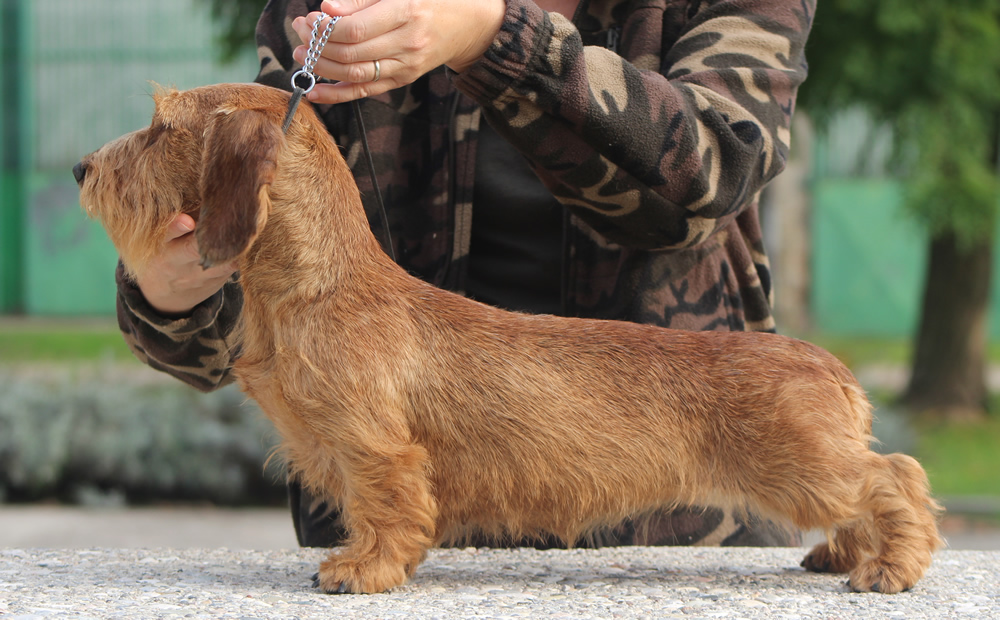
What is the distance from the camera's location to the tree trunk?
38.8 ft

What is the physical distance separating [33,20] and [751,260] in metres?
17.9

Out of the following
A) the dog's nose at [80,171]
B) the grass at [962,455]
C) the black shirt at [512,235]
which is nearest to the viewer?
the dog's nose at [80,171]

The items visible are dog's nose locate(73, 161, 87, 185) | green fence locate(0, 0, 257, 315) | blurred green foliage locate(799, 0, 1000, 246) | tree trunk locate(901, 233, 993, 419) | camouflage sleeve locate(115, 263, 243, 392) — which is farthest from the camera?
green fence locate(0, 0, 257, 315)

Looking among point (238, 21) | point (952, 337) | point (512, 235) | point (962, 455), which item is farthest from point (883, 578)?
point (952, 337)

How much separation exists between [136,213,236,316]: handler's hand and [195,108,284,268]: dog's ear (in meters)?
0.15

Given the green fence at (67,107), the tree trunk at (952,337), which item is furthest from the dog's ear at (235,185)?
the green fence at (67,107)

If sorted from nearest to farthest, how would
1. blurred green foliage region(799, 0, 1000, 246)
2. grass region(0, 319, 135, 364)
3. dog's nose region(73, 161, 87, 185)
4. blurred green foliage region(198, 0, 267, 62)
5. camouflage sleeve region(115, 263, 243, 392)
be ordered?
1. dog's nose region(73, 161, 87, 185)
2. camouflage sleeve region(115, 263, 243, 392)
3. blurred green foliage region(799, 0, 1000, 246)
4. blurred green foliage region(198, 0, 267, 62)
5. grass region(0, 319, 135, 364)

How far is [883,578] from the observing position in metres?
2.50

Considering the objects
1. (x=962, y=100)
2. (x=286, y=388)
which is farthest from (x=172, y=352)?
(x=962, y=100)

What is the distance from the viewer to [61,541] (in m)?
7.44

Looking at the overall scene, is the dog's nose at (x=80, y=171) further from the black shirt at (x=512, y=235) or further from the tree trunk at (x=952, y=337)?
the tree trunk at (x=952, y=337)

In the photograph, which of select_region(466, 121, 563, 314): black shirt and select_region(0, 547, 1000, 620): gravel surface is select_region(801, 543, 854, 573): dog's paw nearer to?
select_region(0, 547, 1000, 620): gravel surface

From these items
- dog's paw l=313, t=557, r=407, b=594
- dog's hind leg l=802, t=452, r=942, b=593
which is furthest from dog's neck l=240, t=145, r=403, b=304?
dog's hind leg l=802, t=452, r=942, b=593

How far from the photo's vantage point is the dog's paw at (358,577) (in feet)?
8.07
